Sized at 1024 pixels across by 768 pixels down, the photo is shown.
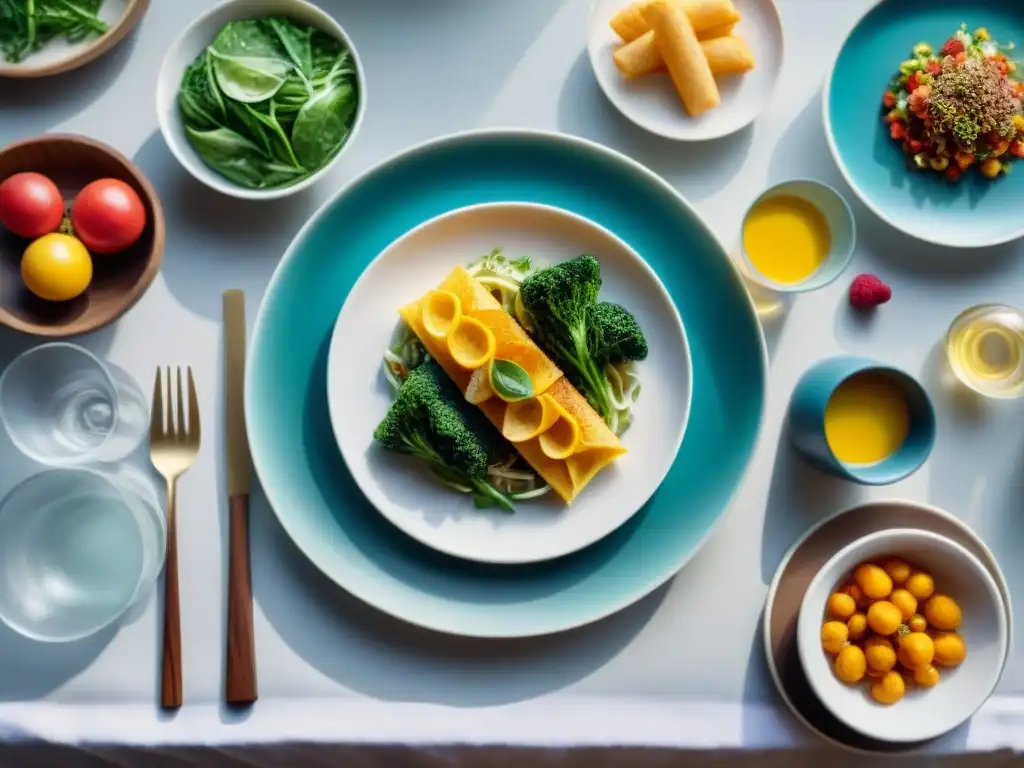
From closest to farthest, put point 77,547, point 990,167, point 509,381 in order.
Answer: point 509,381 < point 77,547 < point 990,167

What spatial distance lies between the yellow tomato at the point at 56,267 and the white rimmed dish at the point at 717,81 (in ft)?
2.82

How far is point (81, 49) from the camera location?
63.5 inches

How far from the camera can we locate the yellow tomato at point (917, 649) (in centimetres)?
148

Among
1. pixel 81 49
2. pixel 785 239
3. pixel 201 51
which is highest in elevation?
pixel 785 239

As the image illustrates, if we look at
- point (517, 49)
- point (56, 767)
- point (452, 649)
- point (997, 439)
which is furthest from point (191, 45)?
point (997, 439)

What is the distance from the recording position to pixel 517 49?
1.68 meters

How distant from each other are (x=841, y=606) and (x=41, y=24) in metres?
1.55

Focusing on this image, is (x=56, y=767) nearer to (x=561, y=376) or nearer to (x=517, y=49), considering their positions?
(x=561, y=376)

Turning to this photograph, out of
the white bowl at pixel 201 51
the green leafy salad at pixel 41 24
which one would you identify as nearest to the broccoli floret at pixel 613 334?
the white bowl at pixel 201 51

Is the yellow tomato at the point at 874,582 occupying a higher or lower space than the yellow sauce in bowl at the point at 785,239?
lower

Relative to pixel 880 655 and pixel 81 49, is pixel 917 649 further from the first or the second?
pixel 81 49

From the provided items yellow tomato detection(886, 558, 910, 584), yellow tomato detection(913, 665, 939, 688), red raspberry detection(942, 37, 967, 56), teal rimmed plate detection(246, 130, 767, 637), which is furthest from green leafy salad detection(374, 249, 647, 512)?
red raspberry detection(942, 37, 967, 56)

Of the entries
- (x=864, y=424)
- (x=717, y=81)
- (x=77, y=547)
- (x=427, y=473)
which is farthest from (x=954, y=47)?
(x=77, y=547)

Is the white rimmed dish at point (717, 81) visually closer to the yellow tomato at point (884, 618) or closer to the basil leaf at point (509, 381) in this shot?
the basil leaf at point (509, 381)
